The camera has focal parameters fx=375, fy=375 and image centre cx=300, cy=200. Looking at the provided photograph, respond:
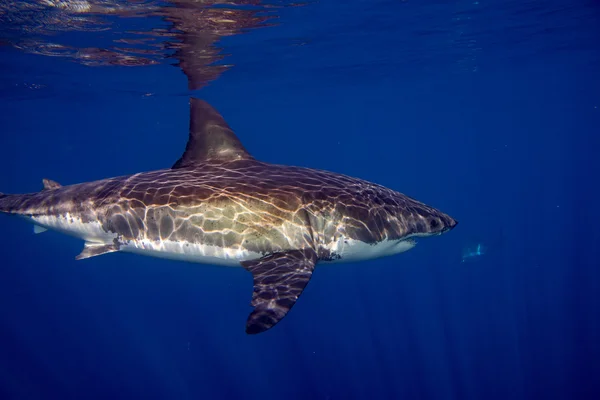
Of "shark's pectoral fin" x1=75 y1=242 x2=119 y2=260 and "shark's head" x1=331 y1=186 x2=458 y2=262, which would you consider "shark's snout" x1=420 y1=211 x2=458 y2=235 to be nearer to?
"shark's head" x1=331 y1=186 x2=458 y2=262

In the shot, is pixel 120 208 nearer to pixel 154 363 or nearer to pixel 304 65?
pixel 154 363

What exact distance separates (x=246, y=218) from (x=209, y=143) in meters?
2.77

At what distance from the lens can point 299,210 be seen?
5.97 m

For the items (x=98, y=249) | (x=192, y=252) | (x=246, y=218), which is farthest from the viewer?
(x=98, y=249)

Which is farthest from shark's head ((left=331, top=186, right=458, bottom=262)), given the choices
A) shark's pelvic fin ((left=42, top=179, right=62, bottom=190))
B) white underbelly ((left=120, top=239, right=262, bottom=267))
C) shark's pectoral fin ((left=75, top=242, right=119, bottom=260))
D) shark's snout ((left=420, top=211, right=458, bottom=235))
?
shark's pelvic fin ((left=42, top=179, right=62, bottom=190))

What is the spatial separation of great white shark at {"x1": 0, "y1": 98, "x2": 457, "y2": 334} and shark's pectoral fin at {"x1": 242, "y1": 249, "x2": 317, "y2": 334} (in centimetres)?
2

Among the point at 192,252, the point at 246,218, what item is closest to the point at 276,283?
the point at 246,218

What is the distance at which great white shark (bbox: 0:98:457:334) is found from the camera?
573cm

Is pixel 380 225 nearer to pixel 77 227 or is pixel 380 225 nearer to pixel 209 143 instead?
pixel 209 143

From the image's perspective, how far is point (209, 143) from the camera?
7859 millimetres

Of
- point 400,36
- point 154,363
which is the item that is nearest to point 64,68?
point 154,363

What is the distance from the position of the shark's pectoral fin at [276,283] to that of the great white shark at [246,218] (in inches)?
0.6

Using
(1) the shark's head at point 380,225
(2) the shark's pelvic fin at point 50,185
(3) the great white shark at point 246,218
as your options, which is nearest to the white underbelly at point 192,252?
(3) the great white shark at point 246,218

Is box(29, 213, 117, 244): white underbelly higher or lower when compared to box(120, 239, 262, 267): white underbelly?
higher
